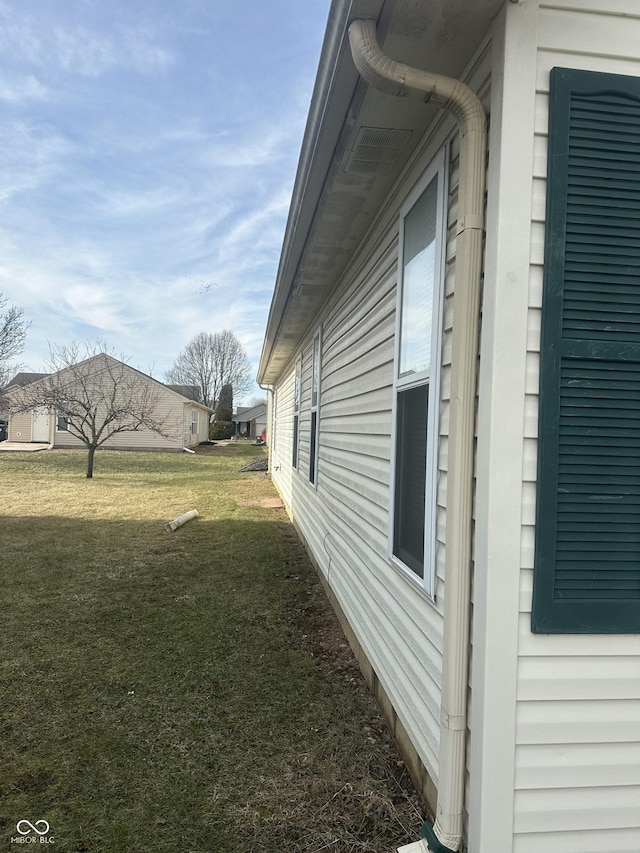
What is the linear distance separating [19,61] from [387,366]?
6.52 meters

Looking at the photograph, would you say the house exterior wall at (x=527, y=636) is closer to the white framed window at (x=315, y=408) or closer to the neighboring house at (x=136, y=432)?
the white framed window at (x=315, y=408)

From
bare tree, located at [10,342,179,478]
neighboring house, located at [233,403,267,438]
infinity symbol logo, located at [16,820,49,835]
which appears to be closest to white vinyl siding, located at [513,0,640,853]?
infinity symbol logo, located at [16,820,49,835]

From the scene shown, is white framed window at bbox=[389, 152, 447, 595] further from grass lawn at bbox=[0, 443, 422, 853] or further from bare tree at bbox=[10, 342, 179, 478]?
bare tree at bbox=[10, 342, 179, 478]

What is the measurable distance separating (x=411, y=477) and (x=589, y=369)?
112cm

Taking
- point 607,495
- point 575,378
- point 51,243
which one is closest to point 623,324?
point 575,378

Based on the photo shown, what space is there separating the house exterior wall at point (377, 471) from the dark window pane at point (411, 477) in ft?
0.39

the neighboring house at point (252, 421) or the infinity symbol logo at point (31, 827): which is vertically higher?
the neighboring house at point (252, 421)

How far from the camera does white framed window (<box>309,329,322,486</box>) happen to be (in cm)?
614

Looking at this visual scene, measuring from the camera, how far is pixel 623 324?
5.24 ft

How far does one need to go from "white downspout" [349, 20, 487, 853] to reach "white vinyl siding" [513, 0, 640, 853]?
0.60 ft

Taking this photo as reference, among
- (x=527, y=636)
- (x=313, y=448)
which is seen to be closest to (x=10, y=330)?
(x=313, y=448)

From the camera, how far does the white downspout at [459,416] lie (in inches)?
65.7

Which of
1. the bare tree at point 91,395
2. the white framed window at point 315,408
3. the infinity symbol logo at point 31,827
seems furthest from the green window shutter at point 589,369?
the bare tree at point 91,395

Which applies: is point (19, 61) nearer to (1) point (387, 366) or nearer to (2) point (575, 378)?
(1) point (387, 366)
